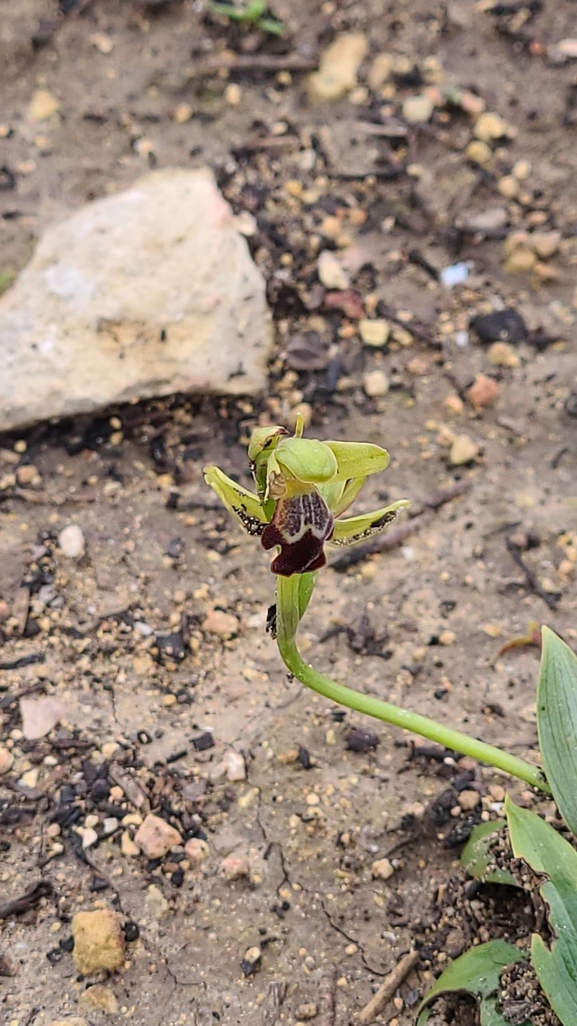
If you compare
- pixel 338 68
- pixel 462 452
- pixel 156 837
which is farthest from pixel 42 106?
pixel 156 837

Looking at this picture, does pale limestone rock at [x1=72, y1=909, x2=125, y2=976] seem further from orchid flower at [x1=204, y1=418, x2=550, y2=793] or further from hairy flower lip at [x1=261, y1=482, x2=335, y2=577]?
hairy flower lip at [x1=261, y1=482, x2=335, y2=577]

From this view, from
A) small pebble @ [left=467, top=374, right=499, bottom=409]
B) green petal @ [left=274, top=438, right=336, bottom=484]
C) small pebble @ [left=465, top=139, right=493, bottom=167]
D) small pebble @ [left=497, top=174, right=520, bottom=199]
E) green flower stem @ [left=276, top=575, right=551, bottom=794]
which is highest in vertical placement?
green petal @ [left=274, top=438, right=336, bottom=484]

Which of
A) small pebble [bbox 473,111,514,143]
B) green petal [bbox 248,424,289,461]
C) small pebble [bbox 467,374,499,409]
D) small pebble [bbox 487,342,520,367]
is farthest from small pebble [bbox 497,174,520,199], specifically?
green petal [bbox 248,424,289,461]

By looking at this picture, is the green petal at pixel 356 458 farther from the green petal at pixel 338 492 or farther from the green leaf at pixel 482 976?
the green leaf at pixel 482 976

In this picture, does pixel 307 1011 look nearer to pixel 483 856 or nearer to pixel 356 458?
pixel 483 856

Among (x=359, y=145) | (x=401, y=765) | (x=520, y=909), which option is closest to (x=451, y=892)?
(x=520, y=909)

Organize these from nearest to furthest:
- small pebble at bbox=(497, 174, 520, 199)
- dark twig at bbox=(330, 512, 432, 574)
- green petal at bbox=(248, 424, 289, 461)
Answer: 1. green petal at bbox=(248, 424, 289, 461)
2. dark twig at bbox=(330, 512, 432, 574)
3. small pebble at bbox=(497, 174, 520, 199)
